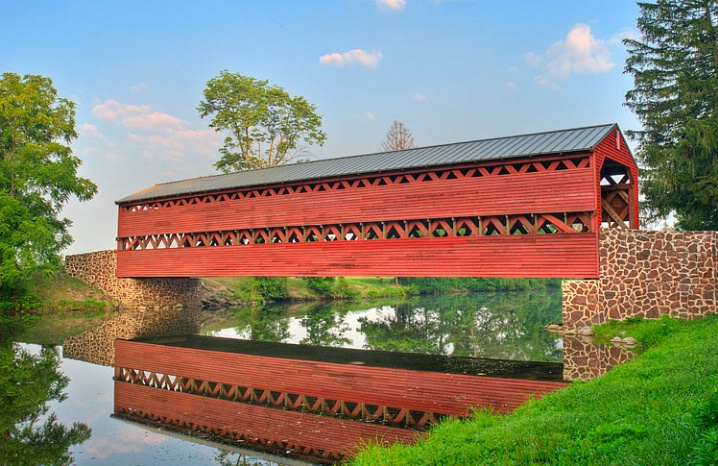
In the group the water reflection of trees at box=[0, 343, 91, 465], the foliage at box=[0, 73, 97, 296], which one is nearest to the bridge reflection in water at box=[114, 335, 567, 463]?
the water reflection of trees at box=[0, 343, 91, 465]

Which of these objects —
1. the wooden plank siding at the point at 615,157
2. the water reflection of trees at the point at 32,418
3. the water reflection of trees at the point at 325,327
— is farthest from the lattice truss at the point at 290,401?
the wooden plank siding at the point at 615,157

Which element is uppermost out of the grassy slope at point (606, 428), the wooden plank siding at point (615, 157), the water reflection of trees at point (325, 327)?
the wooden plank siding at point (615, 157)

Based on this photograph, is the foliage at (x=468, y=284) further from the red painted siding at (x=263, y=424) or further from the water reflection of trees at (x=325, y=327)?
the red painted siding at (x=263, y=424)

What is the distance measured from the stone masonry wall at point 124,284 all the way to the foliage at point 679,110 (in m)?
23.2

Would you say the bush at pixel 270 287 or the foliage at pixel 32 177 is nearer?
the foliage at pixel 32 177

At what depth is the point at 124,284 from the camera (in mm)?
28266

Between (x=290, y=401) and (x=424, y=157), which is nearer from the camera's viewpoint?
(x=290, y=401)

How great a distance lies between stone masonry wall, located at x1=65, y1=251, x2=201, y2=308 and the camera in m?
28.3

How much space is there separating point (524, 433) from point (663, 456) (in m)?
1.55

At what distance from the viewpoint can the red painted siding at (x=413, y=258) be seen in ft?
51.1

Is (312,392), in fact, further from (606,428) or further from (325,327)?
(325,327)

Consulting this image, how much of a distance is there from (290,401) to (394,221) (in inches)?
388

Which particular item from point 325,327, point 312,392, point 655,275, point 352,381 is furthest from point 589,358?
point 325,327

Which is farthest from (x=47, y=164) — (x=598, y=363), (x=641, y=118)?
(x=641, y=118)
